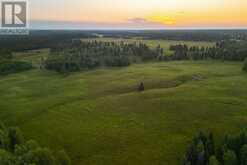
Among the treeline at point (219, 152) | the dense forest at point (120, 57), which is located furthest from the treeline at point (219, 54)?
the treeline at point (219, 152)

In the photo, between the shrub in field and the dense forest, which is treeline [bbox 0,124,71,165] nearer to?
the dense forest

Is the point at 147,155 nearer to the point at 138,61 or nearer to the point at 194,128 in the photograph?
the point at 194,128

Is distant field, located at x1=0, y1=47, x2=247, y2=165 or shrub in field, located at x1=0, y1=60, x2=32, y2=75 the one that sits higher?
shrub in field, located at x1=0, y1=60, x2=32, y2=75

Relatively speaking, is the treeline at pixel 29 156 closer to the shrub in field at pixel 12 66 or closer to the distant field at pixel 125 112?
the distant field at pixel 125 112

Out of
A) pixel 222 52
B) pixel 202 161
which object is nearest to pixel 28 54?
pixel 222 52

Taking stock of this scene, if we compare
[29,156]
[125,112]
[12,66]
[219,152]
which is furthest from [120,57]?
[29,156]

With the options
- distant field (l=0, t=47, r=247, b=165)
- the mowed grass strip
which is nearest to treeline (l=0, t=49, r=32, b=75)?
distant field (l=0, t=47, r=247, b=165)

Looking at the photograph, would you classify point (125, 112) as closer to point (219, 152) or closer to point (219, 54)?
point (219, 152)
